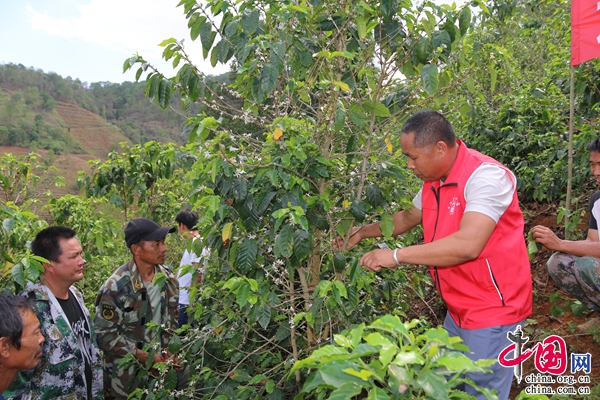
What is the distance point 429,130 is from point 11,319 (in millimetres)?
1846

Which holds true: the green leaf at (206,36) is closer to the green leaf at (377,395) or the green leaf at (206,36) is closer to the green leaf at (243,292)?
the green leaf at (243,292)

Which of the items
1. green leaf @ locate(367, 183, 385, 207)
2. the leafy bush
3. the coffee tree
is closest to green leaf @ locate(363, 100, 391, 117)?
the coffee tree

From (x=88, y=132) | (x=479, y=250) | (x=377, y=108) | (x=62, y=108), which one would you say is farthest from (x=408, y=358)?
(x=62, y=108)

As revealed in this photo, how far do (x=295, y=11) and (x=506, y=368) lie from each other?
1808 millimetres

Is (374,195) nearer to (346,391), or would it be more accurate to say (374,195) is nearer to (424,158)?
(424,158)

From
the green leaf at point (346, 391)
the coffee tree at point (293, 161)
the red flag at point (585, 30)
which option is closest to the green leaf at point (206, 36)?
the coffee tree at point (293, 161)

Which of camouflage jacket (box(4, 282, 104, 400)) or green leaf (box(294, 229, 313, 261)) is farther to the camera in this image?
camouflage jacket (box(4, 282, 104, 400))

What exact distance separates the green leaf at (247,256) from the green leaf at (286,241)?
204 mm

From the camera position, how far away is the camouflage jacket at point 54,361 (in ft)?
7.66

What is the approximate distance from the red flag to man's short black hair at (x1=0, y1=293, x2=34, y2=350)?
3.62 m

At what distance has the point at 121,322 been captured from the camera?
121 inches

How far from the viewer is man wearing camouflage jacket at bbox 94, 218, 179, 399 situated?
303 cm

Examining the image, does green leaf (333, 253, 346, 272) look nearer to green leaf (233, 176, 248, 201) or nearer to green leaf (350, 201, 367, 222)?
green leaf (350, 201, 367, 222)

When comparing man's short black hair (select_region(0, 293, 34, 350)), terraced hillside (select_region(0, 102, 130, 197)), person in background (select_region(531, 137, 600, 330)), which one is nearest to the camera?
man's short black hair (select_region(0, 293, 34, 350))
